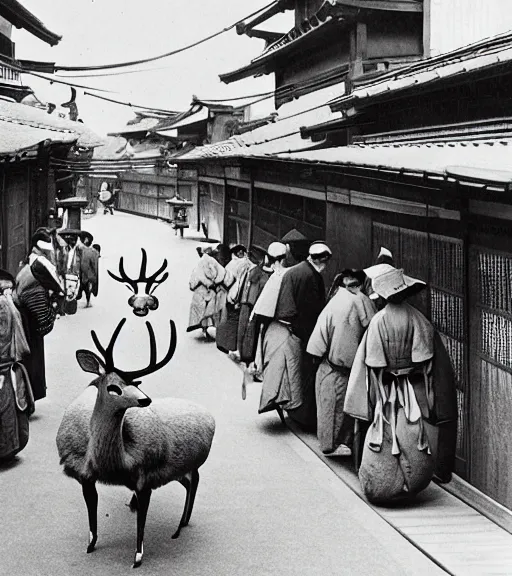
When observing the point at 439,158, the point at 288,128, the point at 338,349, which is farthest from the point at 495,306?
the point at 288,128

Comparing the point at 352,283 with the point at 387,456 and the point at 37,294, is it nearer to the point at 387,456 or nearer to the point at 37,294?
the point at 387,456

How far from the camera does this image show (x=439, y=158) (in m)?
7.90

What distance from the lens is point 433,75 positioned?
10.2 m

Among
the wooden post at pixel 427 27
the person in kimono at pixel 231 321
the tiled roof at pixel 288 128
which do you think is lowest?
the person in kimono at pixel 231 321

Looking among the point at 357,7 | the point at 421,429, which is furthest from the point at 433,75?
the point at 357,7

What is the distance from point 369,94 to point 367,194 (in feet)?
5.32

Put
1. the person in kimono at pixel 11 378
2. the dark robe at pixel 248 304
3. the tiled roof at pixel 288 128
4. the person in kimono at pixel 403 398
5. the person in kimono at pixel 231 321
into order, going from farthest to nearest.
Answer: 1. the tiled roof at pixel 288 128
2. the person in kimono at pixel 231 321
3. the dark robe at pixel 248 304
4. the person in kimono at pixel 11 378
5. the person in kimono at pixel 403 398

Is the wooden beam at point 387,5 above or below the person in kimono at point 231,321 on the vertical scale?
above

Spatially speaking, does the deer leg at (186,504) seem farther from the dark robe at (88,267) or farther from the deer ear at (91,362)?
the dark robe at (88,267)

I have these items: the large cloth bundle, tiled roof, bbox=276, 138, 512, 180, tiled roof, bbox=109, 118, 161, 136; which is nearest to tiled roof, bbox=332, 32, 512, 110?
tiled roof, bbox=276, 138, 512, 180

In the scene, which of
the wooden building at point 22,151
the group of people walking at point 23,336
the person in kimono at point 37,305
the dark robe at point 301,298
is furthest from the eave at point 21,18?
the dark robe at point 301,298

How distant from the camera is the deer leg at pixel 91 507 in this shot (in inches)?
257

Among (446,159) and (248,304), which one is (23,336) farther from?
(248,304)

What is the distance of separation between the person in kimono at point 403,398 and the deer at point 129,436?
4.86 ft
